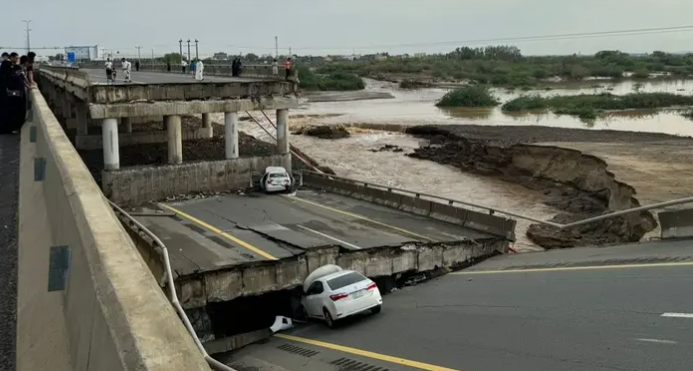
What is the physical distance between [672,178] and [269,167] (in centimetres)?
1896

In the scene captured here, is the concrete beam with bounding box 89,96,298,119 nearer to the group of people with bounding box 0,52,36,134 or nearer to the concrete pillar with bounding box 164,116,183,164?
the concrete pillar with bounding box 164,116,183,164

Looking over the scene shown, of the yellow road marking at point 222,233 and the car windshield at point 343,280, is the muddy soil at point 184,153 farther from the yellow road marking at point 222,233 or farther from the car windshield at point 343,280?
the car windshield at point 343,280

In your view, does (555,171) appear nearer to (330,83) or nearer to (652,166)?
(652,166)

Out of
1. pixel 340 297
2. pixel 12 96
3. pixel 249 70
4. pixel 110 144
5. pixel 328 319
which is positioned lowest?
pixel 328 319

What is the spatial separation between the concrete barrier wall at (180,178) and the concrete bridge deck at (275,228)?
1.48 m

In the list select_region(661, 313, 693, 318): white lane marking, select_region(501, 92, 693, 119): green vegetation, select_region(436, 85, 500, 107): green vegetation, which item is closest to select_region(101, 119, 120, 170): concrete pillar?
select_region(661, 313, 693, 318): white lane marking

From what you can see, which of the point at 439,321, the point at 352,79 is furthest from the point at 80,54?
the point at 439,321

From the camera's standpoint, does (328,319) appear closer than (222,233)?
Yes

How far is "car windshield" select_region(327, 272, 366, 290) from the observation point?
1504cm

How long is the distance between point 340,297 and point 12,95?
602 inches

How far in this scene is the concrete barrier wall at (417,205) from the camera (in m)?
22.1

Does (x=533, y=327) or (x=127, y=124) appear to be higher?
(x=127, y=124)

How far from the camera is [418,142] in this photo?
59.6 metres

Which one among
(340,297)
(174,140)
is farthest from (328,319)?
(174,140)
